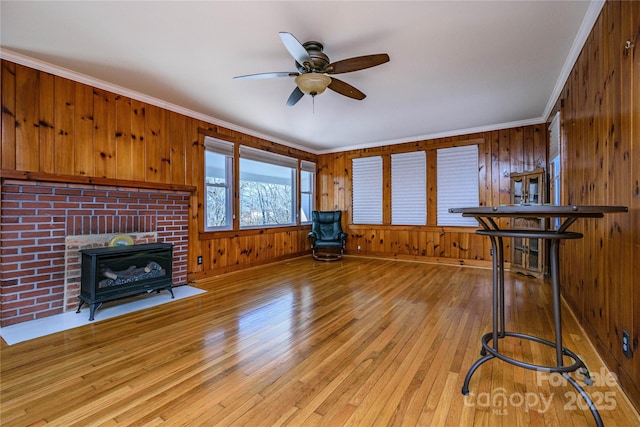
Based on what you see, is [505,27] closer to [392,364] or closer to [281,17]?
[281,17]

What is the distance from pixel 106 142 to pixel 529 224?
18.6ft

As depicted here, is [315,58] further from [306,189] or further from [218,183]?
[306,189]

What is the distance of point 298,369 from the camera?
1.80 meters

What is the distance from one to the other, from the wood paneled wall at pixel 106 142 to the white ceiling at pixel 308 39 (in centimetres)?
22

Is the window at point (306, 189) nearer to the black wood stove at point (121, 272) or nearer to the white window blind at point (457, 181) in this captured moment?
the white window blind at point (457, 181)

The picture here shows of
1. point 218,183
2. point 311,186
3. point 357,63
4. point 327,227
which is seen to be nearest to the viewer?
point 357,63

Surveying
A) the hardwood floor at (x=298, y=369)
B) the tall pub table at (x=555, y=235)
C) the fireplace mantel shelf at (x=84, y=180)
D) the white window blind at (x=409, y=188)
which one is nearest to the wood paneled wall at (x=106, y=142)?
the fireplace mantel shelf at (x=84, y=180)

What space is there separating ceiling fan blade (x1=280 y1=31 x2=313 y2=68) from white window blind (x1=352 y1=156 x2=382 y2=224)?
3901 millimetres

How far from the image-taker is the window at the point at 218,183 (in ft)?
14.1

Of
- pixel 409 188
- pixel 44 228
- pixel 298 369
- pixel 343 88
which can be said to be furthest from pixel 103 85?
pixel 409 188

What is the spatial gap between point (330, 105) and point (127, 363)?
134 inches

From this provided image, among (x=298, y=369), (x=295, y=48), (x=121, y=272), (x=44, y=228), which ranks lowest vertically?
(x=298, y=369)

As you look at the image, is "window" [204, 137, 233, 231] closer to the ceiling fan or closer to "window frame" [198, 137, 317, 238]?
"window frame" [198, 137, 317, 238]

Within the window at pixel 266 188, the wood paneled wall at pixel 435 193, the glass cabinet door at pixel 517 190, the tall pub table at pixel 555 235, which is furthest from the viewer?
the window at pixel 266 188
